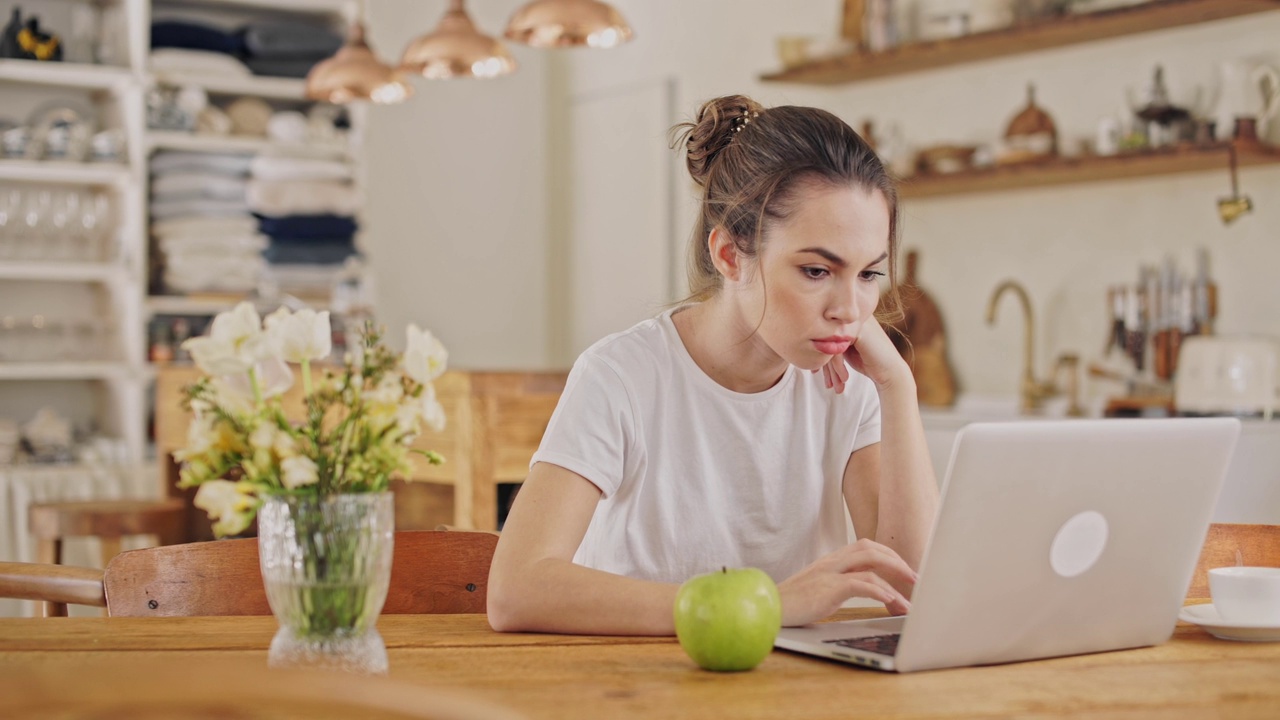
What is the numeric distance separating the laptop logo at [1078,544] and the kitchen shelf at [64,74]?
4.10 metres

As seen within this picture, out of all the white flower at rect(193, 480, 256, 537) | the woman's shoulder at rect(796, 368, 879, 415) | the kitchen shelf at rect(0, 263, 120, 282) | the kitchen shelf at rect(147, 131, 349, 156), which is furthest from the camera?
the kitchen shelf at rect(147, 131, 349, 156)

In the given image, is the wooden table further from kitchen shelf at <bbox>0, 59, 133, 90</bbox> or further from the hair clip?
kitchen shelf at <bbox>0, 59, 133, 90</bbox>

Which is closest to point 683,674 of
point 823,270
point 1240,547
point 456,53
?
point 823,270

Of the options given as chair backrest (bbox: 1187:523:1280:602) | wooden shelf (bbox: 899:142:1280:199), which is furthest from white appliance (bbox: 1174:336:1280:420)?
chair backrest (bbox: 1187:523:1280:602)

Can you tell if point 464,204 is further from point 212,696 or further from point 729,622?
point 212,696

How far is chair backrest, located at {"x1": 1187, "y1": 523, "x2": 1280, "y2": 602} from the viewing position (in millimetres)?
1716

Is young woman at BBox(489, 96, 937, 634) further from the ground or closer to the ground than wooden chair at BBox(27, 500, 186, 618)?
further from the ground

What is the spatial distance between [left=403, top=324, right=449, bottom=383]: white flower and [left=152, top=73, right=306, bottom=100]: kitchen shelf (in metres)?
3.88

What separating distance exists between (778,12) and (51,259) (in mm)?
2589

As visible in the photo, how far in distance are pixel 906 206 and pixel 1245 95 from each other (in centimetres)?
116

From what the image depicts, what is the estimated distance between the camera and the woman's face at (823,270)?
4.98ft

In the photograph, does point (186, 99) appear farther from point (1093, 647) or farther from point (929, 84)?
point (1093, 647)

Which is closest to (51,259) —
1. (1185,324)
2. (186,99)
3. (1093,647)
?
(186,99)

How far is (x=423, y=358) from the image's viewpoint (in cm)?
108
